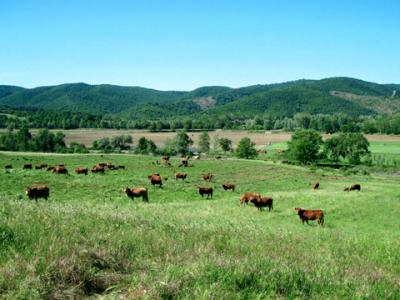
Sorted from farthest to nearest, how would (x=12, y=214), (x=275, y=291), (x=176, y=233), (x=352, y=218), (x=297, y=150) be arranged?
(x=297, y=150), (x=352, y=218), (x=176, y=233), (x=12, y=214), (x=275, y=291)

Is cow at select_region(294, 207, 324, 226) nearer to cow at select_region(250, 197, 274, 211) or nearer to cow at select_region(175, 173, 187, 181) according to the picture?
cow at select_region(250, 197, 274, 211)

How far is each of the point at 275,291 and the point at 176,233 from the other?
10.9ft

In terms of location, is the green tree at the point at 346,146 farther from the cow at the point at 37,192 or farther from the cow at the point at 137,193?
the cow at the point at 37,192

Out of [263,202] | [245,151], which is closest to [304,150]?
[245,151]

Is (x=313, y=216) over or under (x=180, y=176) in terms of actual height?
under

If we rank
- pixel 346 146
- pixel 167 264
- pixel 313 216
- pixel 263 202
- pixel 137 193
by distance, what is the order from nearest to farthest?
pixel 167 264, pixel 313 216, pixel 263 202, pixel 137 193, pixel 346 146

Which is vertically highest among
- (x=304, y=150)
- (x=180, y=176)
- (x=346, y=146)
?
(x=346, y=146)

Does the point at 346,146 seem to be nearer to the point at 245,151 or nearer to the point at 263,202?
the point at 245,151

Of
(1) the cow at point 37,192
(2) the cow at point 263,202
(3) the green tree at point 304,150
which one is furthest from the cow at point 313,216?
(3) the green tree at point 304,150

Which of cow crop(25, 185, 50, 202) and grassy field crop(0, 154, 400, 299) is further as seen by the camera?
cow crop(25, 185, 50, 202)

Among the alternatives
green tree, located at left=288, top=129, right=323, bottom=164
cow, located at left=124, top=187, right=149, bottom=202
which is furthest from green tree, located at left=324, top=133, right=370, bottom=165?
cow, located at left=124, top=187, right=149, bottom=202

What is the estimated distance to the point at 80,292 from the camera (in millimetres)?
4184

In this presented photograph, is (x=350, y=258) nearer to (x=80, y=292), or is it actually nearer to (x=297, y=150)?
(x=80, y=292)

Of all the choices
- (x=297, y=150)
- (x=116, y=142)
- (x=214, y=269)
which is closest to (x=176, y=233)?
(x=214, y=269)
